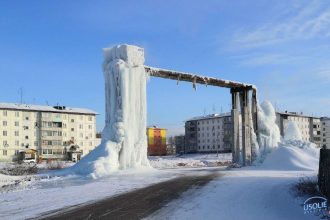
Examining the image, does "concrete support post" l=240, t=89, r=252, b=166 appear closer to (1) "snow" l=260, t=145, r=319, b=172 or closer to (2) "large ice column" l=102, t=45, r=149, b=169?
(1) "snow" l=260, t=145, r=319, b=172

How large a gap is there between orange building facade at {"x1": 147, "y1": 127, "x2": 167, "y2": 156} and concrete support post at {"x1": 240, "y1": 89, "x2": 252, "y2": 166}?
106m

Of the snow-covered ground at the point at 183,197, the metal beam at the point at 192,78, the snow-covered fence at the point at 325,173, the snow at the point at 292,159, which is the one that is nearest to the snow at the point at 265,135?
the snow at the point at 292,159

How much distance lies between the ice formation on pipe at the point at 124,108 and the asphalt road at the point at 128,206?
34.1ft

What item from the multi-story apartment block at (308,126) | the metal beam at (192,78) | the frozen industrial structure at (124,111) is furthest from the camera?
the multi-story apartment block at (308,126)

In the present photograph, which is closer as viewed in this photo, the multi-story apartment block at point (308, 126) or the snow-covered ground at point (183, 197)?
the snow-covered ground at point (183, 197)

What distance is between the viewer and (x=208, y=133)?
489ft

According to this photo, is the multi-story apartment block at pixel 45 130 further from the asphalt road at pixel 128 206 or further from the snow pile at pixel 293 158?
the asphalt road at pixel 128 206

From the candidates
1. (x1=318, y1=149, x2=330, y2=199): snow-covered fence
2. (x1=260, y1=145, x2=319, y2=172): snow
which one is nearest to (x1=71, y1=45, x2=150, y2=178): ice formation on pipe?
(x1=260, y1=145, x2=319, y2=172): snow

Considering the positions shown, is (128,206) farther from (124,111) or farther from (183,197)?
(124,111)

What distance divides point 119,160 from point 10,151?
81.1 m

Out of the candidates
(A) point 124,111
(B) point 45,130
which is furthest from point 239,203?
(B) point 45,130

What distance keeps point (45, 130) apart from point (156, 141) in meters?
47.5

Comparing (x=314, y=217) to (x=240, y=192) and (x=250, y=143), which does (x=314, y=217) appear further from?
(x=250, y=143)

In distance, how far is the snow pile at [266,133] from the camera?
4151cm
